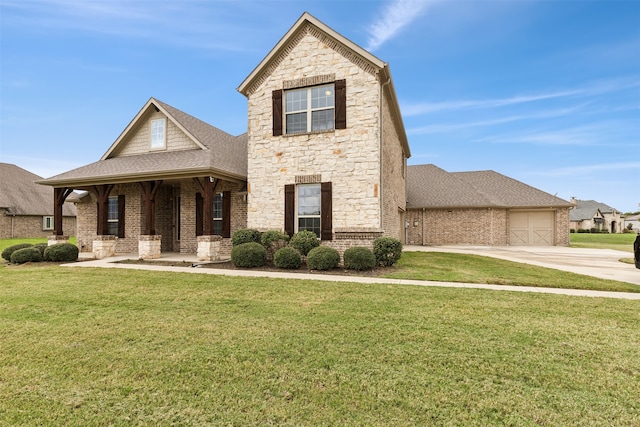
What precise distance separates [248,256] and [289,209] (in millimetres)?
2445

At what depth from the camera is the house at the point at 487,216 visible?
20.3 meters

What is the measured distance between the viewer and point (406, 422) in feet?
7.49

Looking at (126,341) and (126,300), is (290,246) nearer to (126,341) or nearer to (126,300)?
(126,300)

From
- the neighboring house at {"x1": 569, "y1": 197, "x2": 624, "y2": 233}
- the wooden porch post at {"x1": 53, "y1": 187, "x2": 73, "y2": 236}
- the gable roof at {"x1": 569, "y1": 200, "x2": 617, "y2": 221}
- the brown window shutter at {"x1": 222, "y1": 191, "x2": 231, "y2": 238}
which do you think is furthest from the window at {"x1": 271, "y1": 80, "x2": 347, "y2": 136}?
the gable roof at {"x1": 569, "y1": 200, "x2": 617, "y2": 221}

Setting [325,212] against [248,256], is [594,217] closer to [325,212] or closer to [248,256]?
[325,212]

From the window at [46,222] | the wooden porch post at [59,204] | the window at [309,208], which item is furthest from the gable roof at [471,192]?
the window at [46,222]

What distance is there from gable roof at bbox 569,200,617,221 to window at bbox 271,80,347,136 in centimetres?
5884

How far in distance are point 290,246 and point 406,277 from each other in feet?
14.1

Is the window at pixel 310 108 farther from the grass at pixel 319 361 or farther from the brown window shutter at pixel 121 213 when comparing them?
the brown window shutter at pixel 121 213

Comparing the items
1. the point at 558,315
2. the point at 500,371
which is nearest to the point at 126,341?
the point at 500,371

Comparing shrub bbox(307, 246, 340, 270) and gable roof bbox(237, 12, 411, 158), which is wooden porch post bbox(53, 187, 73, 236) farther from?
shrub bbox(307, 246, 340, 270)

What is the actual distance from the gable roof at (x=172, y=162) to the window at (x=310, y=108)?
282 cm

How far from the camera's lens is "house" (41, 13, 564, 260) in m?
10.8

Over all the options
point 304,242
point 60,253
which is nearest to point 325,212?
point 304,242
